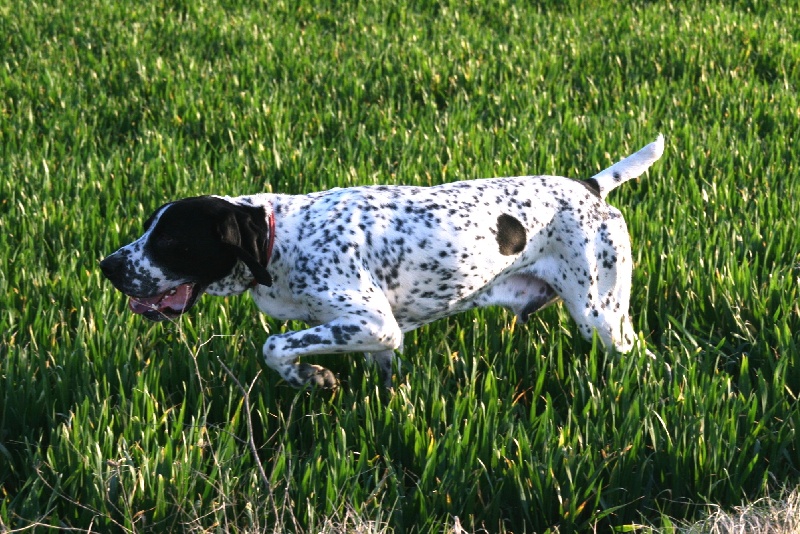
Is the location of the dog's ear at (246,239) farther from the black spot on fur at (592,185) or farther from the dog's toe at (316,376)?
the black spot on fur at (592,185)

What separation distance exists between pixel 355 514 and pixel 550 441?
2.50 ft

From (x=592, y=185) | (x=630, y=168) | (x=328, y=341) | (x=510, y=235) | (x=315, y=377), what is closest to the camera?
(x=328, y=341)

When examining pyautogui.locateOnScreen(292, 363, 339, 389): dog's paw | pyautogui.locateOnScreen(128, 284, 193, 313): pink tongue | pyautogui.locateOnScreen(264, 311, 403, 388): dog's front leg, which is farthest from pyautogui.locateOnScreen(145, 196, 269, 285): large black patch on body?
pyautogui.locateOnScreen(292, 363, 339, 389): dog's paw

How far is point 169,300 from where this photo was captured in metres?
3.91

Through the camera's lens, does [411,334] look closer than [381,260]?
No

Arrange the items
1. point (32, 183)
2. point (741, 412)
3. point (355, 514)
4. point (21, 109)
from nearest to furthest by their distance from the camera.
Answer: point (355, 514) < point (741, 412) < point (32, 183) < point (21, 109)

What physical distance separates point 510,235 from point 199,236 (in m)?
1.21

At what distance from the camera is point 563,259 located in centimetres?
420

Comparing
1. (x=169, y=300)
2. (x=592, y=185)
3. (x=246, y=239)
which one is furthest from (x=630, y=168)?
(x=169, y=300)

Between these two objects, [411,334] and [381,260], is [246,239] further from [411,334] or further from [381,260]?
[411,334]

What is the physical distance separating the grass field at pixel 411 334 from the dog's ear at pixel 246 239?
366 mm

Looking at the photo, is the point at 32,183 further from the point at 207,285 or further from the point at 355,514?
the point at 355,514

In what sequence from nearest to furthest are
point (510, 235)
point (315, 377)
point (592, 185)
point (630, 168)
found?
1. point (315, 377)
2. point (510, 235)
3. point (592, 185)
4. point (630, 168)

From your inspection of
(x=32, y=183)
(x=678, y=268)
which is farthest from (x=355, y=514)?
(x=32, y=183)
